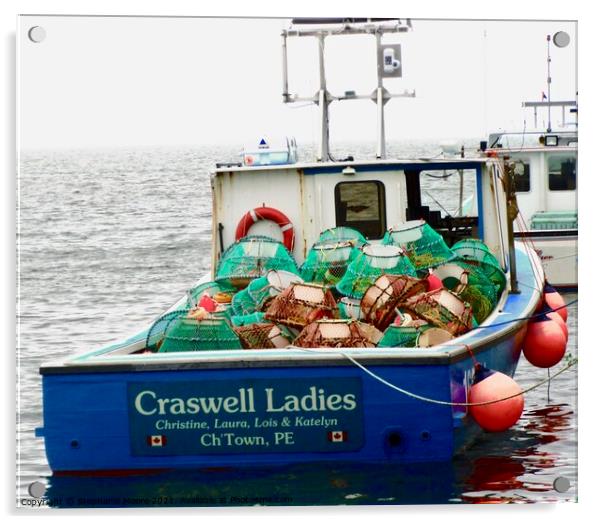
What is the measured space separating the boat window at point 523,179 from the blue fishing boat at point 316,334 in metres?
6.44

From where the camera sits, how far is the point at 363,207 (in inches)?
492

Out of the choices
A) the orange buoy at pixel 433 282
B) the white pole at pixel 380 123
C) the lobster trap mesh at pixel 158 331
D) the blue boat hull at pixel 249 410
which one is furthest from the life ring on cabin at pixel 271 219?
the blue boat hull at pixel 249 410

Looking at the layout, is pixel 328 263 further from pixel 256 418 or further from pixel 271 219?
pixel 256 418

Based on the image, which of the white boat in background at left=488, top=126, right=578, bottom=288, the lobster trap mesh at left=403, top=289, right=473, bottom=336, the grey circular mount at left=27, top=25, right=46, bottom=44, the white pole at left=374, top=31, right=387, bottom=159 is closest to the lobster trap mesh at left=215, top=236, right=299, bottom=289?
the white pole at left=374, top=31, right=387, bottom=159

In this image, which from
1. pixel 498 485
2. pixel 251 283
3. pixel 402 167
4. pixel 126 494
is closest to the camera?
pixel 126 494

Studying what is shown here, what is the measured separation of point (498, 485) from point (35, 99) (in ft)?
12.4

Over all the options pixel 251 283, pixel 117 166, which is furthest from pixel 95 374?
pixel 117 166

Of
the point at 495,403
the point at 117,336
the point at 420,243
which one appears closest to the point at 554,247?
the point at 420,243

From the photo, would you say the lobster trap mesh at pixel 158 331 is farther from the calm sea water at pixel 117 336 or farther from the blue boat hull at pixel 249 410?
the blue boat hull at pixel 249 410

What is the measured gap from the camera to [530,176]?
1909 cm

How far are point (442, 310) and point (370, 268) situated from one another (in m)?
0.82

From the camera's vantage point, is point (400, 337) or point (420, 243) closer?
point (400, 337)

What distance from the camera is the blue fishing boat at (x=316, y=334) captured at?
28.2ft

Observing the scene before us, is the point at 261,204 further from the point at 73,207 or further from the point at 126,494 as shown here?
the point at 126,494
